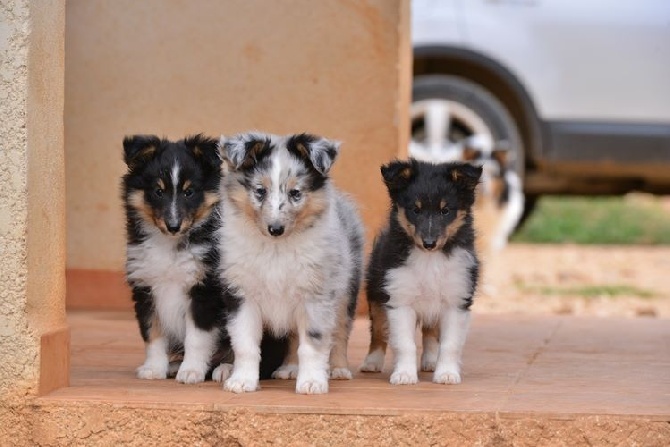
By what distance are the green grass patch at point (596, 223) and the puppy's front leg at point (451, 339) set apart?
10994 mm

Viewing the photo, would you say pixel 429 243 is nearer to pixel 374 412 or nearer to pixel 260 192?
pixel 260 192

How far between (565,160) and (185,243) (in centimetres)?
713

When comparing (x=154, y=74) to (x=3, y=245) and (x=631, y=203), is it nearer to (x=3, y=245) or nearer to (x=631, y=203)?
(x=3, y=245)

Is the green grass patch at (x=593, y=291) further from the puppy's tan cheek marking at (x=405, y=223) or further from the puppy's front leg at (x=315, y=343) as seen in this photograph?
the puppy's front leg at (x=315, y=343)

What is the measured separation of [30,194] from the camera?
499 cm

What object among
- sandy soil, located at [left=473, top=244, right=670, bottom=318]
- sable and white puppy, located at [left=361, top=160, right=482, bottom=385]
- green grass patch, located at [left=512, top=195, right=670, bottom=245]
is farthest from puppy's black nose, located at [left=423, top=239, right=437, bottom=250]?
green grass patch, located at [left=512, top=195, right=670, bottom=245]

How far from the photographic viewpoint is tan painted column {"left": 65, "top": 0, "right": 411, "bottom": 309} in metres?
8.53

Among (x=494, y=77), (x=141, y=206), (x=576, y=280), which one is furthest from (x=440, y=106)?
(x=141, y=206)

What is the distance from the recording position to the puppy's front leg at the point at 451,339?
5723 millimetres

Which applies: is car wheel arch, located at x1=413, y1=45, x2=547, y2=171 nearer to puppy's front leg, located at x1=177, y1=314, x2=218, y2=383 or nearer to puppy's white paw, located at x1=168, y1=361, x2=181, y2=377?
puppy's white paw, located at x1=168, y1=361, x2=181, y2=377

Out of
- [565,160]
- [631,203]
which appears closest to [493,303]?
[565,160]

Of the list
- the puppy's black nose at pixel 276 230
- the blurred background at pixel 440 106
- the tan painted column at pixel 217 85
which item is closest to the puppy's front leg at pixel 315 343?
the puppy's black nose at pixel 276 230

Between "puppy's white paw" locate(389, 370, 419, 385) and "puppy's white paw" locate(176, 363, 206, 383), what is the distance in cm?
85

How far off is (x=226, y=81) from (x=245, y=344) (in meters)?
3.59
